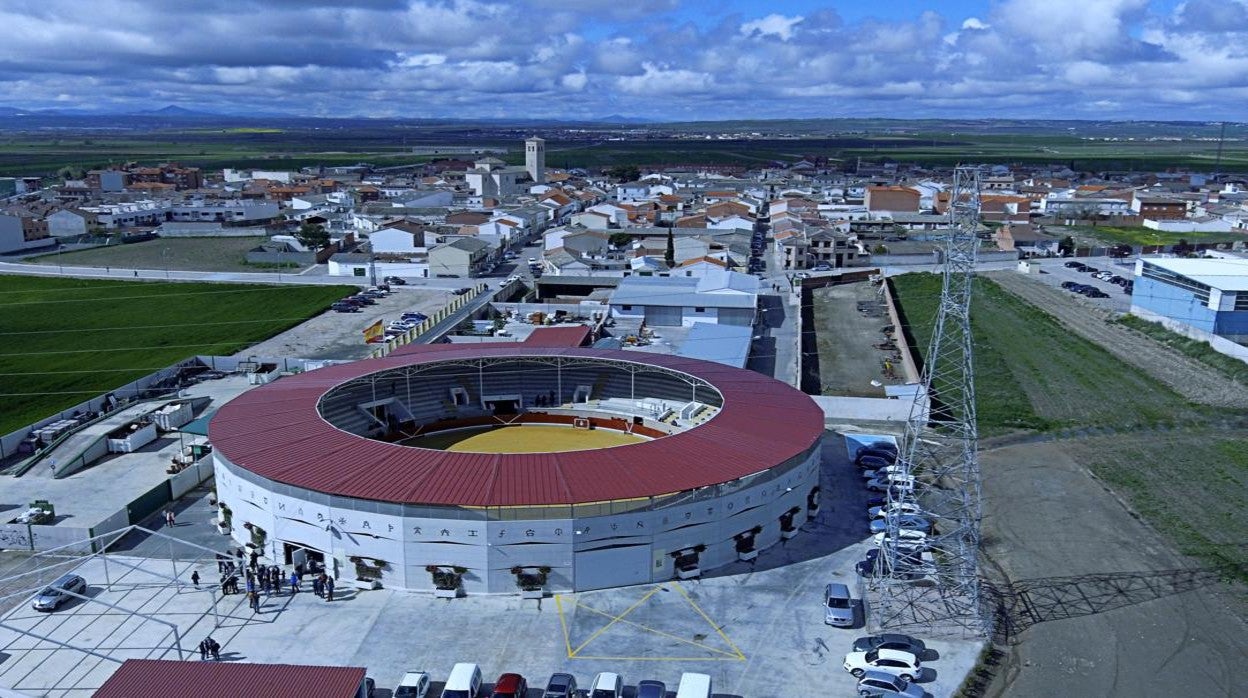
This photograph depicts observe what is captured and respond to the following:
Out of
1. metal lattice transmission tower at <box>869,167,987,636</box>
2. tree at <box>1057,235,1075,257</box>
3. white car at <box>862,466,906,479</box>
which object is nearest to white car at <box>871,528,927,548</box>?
metal lattice transmission tower at <box>869,167,987,636</box>

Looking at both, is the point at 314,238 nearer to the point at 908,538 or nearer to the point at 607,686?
the point at 908,538

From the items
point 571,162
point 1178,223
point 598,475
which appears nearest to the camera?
point 598,475

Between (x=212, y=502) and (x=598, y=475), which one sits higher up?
(x=598, y=475)

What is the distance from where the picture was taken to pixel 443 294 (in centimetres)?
4875

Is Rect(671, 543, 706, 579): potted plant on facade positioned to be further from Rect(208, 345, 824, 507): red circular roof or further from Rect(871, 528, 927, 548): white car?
Rect(871, 528, 927, 548): white car

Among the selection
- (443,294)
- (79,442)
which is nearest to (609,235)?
(443,294)

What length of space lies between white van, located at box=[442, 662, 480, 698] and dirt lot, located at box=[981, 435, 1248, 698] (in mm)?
8410

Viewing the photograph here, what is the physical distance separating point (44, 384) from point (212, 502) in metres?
15.6

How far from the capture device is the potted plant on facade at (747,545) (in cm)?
1927

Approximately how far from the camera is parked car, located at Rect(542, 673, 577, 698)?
14.0 m

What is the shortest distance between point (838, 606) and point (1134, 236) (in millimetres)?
66808

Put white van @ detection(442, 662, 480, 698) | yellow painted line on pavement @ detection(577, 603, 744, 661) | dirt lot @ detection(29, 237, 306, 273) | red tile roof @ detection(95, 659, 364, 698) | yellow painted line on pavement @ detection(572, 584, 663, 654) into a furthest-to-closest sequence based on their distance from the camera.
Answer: dirt lot @ detection(29, 237, 306, 273), yellow painted line on pavement @ detection(572, 584, 663, 654), yellow painted line on pavement @ detection(577, 603, 744, 661), white van @ detection(442, 662, 480, 698), red tile roof @ detection(95, 659, 364, 698)

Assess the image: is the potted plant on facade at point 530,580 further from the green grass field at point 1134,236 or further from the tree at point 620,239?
the green grass field at point 1134,236

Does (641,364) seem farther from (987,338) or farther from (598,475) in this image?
(987,338)
